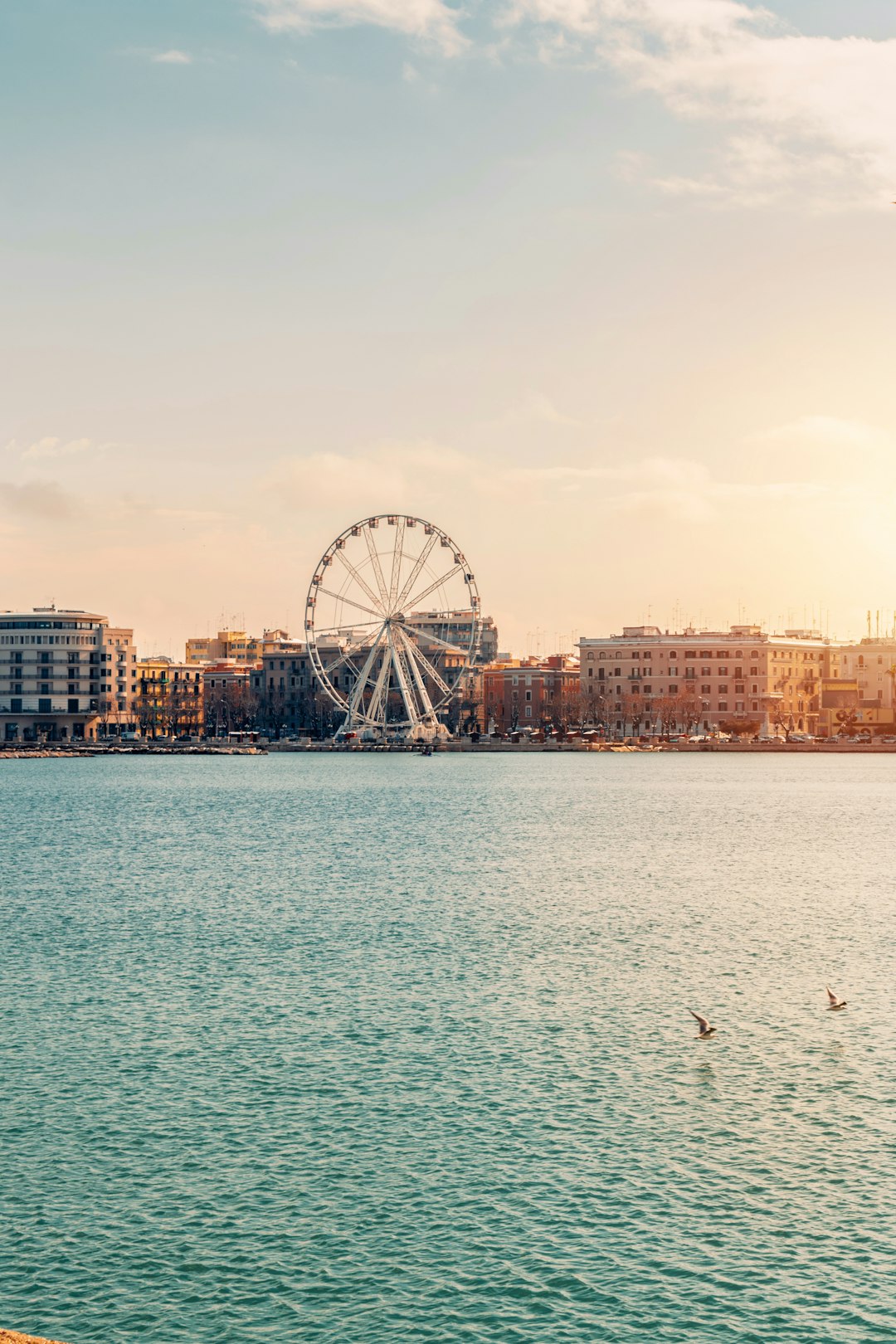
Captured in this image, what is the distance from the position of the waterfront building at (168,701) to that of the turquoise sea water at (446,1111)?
137421 millimetres

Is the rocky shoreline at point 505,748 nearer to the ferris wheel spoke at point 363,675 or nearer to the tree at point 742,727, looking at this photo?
the tree at point 742,727

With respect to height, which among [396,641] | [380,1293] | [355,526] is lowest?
[380,1293]

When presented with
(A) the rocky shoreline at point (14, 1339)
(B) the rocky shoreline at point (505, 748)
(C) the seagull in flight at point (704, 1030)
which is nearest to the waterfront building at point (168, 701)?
(B) the rocky shoreline at point (505, 748)

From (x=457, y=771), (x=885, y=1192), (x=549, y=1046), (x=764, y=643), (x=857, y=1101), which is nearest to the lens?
(x=885, y=1192)

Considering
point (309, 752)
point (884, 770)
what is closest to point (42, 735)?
point (309, 752)

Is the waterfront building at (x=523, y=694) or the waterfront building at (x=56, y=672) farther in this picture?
the waterfront building at (x=523, y=694)

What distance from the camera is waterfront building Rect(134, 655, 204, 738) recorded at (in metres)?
181

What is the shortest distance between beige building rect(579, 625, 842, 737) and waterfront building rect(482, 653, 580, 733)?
1234 centimetres

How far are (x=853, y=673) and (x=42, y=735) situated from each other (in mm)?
94053

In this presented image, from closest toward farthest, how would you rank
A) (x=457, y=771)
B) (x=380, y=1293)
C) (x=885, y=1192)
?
1. (x=380, y=1293)
2. (x=885, y=1192)
3. (x=457, y=771)

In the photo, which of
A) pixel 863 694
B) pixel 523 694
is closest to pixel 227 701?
pixel 523 694

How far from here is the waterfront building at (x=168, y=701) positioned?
181m

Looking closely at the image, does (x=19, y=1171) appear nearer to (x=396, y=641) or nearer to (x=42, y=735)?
Result: (x=396, y=641)

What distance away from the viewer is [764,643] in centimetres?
16100
